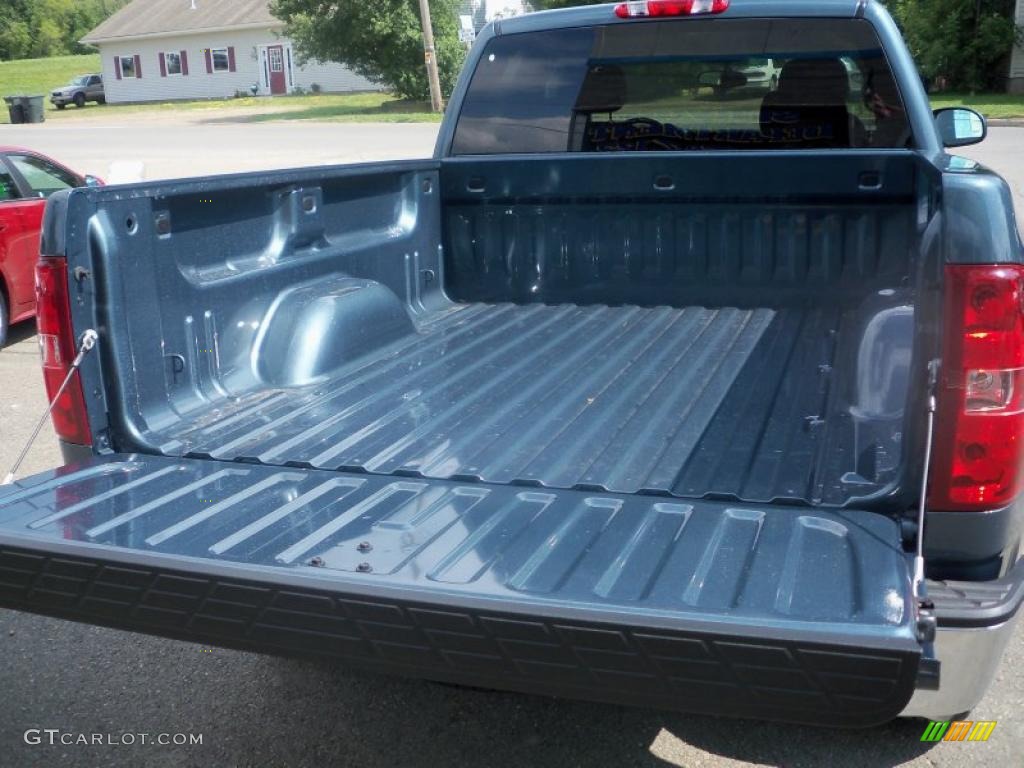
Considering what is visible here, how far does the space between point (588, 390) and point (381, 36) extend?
35207 mm

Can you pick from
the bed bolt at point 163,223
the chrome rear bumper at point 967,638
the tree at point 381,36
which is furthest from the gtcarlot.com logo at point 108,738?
the tree at point 381,36

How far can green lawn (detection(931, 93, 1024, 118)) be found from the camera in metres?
23.5

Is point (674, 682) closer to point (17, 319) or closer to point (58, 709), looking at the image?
point (58, 709)

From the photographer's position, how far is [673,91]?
4.53 m

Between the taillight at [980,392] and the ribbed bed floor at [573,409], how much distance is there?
1.20 feet

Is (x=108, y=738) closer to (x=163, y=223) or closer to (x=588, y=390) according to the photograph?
(x=163, y=223)

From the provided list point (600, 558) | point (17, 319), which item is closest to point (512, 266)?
point (600, 558)

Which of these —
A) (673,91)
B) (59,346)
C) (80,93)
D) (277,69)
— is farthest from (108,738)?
(80,93)

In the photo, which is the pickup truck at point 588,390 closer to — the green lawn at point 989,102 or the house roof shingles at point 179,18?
the green lawn at point 989,102

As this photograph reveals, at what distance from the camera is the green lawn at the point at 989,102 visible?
23.5 meters

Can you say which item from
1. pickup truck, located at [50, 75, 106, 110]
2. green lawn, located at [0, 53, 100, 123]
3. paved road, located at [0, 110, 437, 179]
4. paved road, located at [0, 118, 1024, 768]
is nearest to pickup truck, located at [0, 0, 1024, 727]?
paved road, located at [0, 118, 1024, 768]

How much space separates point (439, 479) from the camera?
8.83 feet

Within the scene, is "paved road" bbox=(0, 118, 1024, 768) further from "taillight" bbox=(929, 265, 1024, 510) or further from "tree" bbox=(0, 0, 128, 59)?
"tree" bbox=(0, 0, 128, 59)

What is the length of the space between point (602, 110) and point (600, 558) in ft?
9.47
